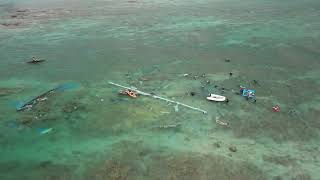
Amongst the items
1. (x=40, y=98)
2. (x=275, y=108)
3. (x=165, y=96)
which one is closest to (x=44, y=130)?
(x=40, y=98)

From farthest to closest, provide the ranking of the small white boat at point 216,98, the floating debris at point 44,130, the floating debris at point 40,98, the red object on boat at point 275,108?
the floating debris at point 40,98 < the small white boat at point 216,98 < the red object on boat at point 275,108 < the floating debris at point 44,130

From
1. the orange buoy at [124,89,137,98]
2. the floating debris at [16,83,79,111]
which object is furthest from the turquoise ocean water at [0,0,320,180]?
the orange buoy at [124,89,137,98]

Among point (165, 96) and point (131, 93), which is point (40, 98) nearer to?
point (131, 93)

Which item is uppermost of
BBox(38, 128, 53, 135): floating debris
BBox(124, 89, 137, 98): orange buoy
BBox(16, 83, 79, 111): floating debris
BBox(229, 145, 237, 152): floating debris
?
BBox(124, 89, 137, 98): orange buoy

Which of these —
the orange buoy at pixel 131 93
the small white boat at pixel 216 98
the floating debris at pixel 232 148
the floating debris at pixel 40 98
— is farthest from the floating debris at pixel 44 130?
the floating debris at pixel 232 148

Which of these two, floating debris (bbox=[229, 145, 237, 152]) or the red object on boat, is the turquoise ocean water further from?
the red object on boat

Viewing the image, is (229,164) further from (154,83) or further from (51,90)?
(51,90)

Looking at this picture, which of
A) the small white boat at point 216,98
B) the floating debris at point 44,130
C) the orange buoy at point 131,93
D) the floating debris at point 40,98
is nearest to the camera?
the floating debris at point 44,130

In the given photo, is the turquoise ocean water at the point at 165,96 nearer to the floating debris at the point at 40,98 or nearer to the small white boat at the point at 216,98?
the floating debris at the point at 40,98

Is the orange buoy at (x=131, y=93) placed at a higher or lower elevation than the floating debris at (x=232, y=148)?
higher
